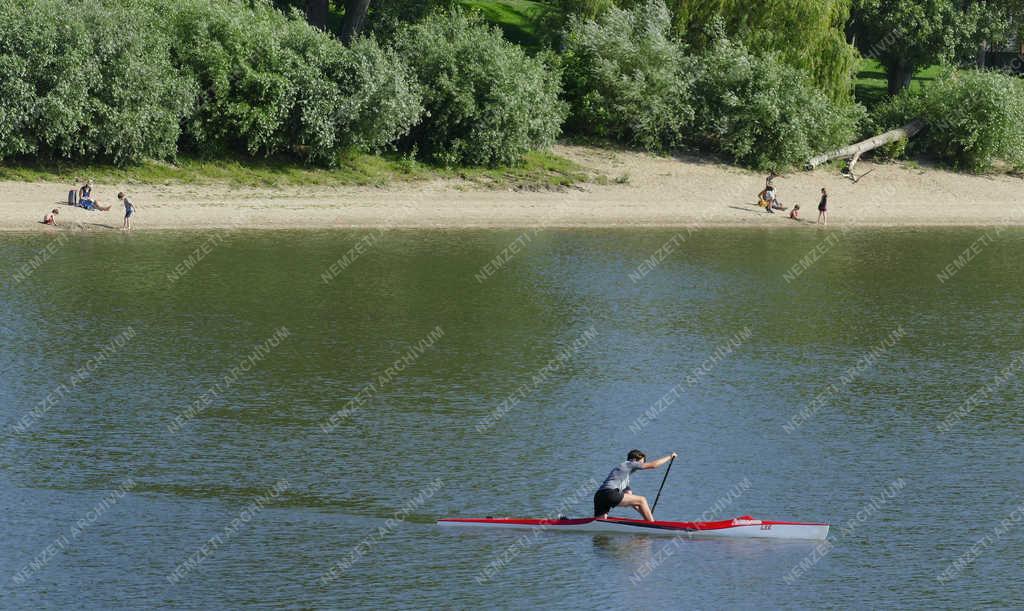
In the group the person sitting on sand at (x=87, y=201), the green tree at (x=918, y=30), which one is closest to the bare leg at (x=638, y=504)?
the person sitting on sand at (x=87, y=201)

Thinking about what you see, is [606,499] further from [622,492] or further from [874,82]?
[874,82]

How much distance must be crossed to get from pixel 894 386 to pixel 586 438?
10.6m

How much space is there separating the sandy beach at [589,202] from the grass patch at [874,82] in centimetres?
1116

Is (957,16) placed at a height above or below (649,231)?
above

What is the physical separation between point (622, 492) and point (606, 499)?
41 centimetres

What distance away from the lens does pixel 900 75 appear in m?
85.8

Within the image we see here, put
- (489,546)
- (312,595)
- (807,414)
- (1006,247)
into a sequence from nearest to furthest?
(312,595) < (489,546) < (807,414) < (1006,247)

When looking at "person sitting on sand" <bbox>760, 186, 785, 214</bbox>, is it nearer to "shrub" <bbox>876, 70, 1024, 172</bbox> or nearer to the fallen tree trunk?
the fallen tree trunk

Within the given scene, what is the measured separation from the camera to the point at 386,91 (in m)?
63.8

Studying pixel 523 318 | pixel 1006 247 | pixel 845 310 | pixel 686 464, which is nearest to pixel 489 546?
pixel 686 464

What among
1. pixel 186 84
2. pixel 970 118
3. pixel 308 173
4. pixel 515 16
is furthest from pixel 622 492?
pixel 515 16

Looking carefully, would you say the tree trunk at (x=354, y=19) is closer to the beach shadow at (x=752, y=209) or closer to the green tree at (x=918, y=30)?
the beach shadow at (x=752, y=209)

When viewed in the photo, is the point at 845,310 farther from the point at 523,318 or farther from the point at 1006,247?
the point at 1006,247

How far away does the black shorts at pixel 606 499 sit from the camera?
1062 inches
